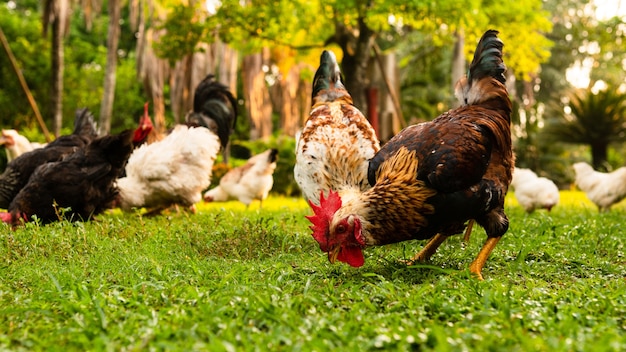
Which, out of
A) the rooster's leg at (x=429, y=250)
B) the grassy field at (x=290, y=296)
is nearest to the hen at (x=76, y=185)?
the grassy field at (x=290, y=296)

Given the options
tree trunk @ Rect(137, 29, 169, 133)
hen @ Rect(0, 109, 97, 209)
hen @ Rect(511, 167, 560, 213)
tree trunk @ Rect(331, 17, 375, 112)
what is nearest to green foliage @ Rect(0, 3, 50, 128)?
tree trunk @ Rect(137, 29, 169, 133)

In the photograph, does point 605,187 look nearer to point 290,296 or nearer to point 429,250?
point 429,250

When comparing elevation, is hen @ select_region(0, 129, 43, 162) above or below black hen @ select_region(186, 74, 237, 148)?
below

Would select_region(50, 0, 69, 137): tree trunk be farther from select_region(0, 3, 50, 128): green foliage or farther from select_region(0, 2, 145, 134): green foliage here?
select_region(0, 3, 50, 128): green foliage

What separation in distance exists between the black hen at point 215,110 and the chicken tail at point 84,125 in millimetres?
1600

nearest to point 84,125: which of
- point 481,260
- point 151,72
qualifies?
point 481,260

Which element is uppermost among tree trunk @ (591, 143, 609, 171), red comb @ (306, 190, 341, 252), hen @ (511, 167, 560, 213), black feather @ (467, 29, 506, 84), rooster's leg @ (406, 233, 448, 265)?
black feather @ (467, 29, 506, 84)

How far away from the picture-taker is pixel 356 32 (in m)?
14.5

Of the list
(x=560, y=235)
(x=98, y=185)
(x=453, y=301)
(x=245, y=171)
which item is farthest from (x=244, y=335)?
(x=245, y=171)

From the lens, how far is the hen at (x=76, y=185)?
719 cm

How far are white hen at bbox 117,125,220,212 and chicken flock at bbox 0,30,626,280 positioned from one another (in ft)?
0.06

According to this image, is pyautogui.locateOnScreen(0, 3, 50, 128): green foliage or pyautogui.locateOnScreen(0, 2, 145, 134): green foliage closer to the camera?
pyautogui.locateOnScreen(0, 3, 50, 128): green foliage

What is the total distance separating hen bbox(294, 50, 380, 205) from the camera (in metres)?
5.57

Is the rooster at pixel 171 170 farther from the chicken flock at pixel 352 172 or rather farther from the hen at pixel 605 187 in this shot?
the hen at pixel 605 187
